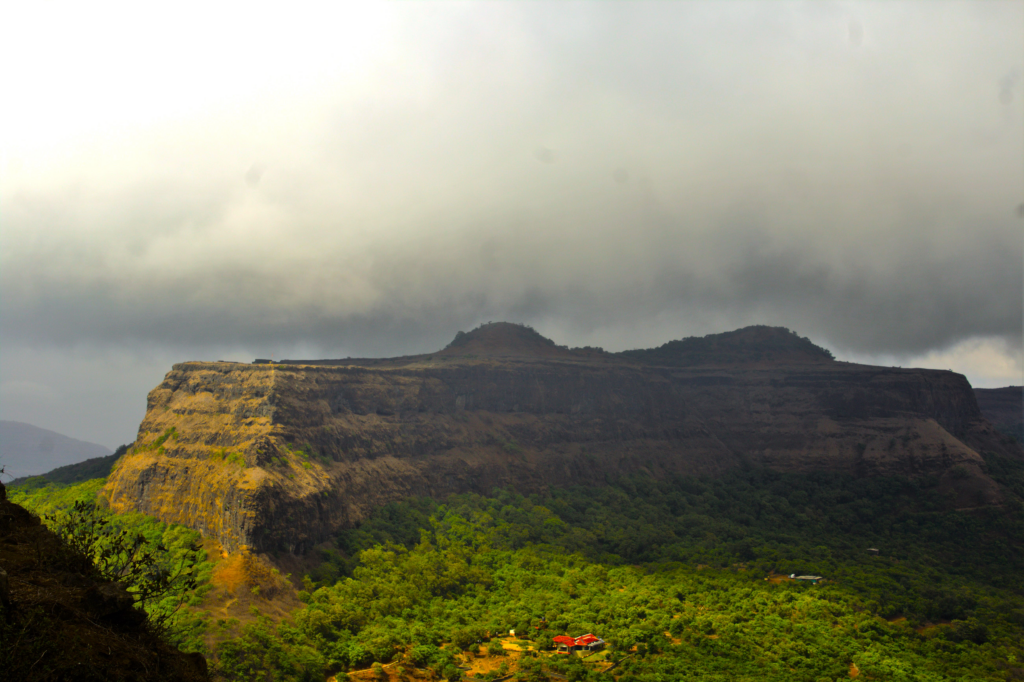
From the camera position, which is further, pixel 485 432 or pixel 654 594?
pixel 485 432

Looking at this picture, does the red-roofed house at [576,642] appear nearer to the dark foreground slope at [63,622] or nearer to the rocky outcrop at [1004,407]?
the dark foreground slope at [63,622]

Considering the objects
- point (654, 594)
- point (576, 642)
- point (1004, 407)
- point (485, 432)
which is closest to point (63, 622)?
point (576, 642)

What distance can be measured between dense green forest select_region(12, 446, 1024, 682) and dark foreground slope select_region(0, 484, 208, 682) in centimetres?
3136

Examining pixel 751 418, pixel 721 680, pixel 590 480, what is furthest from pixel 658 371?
pixel 721 680

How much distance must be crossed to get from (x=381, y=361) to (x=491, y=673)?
96.0 m

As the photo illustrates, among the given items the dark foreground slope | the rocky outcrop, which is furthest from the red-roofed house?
the rocky outcrop

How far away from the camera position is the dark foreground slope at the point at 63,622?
13.8 meters

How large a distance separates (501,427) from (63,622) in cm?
10872

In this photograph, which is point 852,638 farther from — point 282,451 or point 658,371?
point 658,371

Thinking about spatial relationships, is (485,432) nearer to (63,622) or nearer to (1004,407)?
(63,622)

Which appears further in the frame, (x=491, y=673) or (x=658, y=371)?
(x=658, y=371)

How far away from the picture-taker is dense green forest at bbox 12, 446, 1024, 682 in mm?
51750

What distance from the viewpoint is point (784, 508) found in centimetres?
11419

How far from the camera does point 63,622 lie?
15336mm
